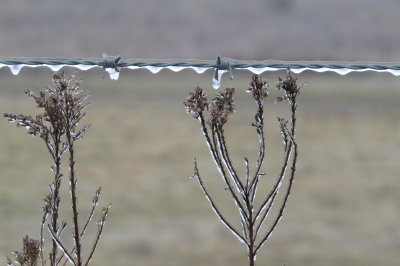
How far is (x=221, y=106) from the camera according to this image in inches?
67.9

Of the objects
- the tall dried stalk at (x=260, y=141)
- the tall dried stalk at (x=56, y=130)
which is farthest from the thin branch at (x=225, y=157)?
the tall dried stalk at (x=56, y=130)

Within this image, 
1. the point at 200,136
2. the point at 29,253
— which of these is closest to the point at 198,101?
the point at 29,253

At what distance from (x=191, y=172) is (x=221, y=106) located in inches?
679

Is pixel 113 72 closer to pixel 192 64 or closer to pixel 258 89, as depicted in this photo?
pixel 192 64

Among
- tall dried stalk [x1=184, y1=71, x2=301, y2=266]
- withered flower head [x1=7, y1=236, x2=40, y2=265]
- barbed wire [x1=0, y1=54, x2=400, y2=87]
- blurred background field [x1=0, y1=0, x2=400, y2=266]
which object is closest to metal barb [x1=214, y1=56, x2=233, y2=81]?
barbed wire [x1=0, y1=54, x2=400, y2=87]

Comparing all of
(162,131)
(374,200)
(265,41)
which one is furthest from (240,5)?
(374,200)

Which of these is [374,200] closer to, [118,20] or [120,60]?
[120,60]

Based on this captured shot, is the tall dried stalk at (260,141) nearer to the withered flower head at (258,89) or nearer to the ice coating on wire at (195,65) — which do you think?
the withered flower head at (258,89)

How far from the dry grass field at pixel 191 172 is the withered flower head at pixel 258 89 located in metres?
11.3

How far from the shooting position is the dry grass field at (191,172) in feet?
46.0

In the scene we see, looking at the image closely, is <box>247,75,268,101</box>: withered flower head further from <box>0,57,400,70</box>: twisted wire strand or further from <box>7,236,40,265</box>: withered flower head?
<box>7,236,40,265</box>: withered flower head

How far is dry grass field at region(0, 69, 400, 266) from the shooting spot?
46.0ft

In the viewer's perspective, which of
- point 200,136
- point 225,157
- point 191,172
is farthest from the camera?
point 200,136

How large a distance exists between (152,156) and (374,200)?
739 centimetres
